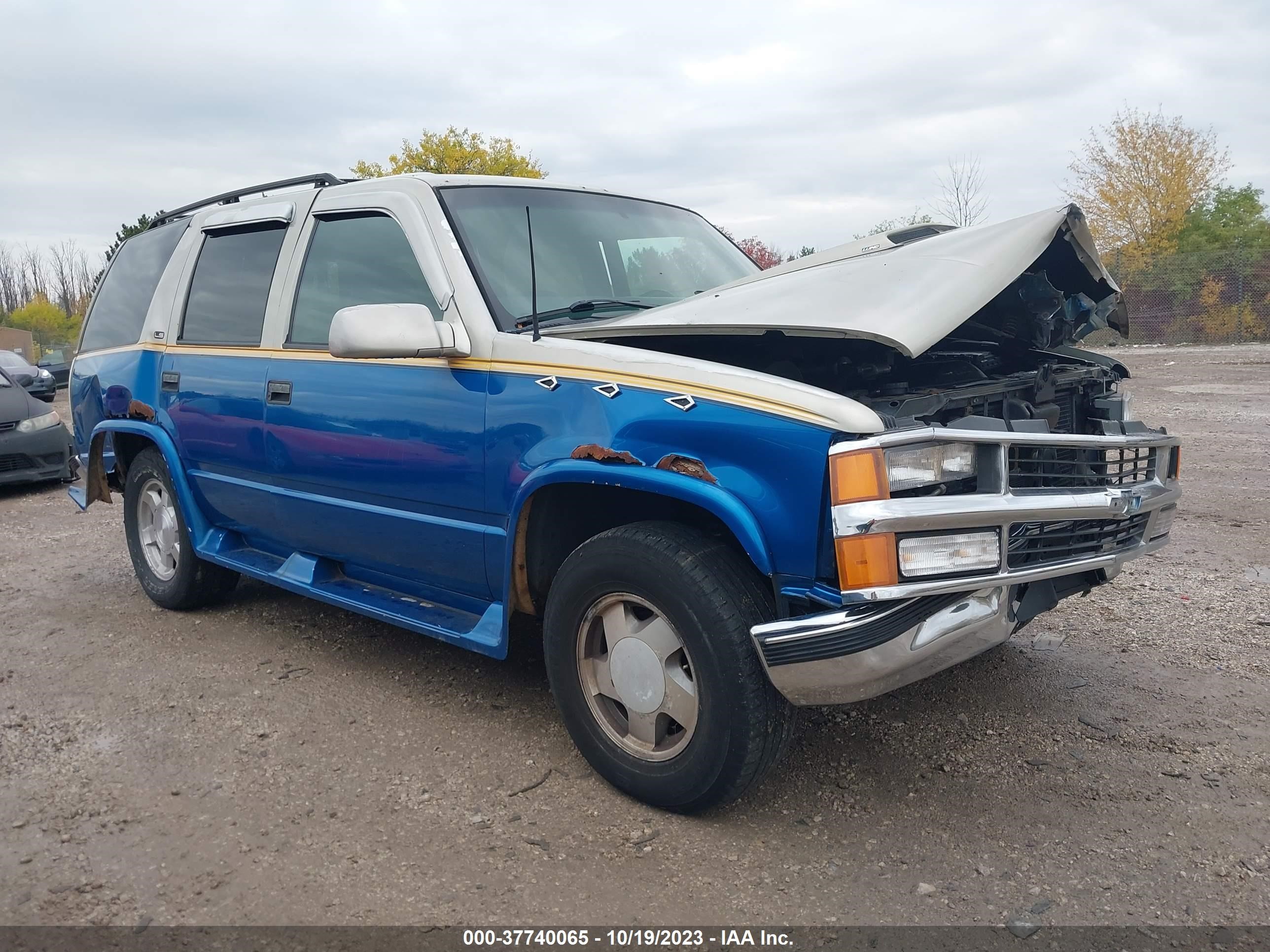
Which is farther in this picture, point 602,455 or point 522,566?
point 522,566

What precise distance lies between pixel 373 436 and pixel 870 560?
6.46 feet

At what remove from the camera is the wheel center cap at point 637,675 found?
2908 millimetres

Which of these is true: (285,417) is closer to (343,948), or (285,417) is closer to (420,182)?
(420,182)

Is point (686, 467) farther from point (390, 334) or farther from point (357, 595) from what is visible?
point (357, 595)

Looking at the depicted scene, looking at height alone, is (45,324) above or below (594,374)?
above

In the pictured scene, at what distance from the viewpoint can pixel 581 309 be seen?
365 cm

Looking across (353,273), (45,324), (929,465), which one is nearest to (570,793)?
(929,465)

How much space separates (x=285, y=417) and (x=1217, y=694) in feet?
12.2

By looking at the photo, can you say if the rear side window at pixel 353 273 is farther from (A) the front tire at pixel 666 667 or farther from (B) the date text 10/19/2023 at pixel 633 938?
(B) the date text 10/19/2023 at pixel 633 938

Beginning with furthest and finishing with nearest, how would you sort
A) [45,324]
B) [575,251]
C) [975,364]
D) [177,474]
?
[45,324] → [177,474] → [575,251] → [975,364]

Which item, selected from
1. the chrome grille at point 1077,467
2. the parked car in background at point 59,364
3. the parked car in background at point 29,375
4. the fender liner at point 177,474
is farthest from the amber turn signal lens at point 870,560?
the parked car in background at point 29,375

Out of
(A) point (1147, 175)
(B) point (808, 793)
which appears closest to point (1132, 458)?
(B) point (808, 793)

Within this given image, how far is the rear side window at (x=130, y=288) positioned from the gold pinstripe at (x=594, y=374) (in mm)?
1371

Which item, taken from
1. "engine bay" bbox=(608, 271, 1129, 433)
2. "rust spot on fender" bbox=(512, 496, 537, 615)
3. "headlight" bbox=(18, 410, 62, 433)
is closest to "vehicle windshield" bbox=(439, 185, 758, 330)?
"engine bay" bbox=(608, 271, 1129, 433)
